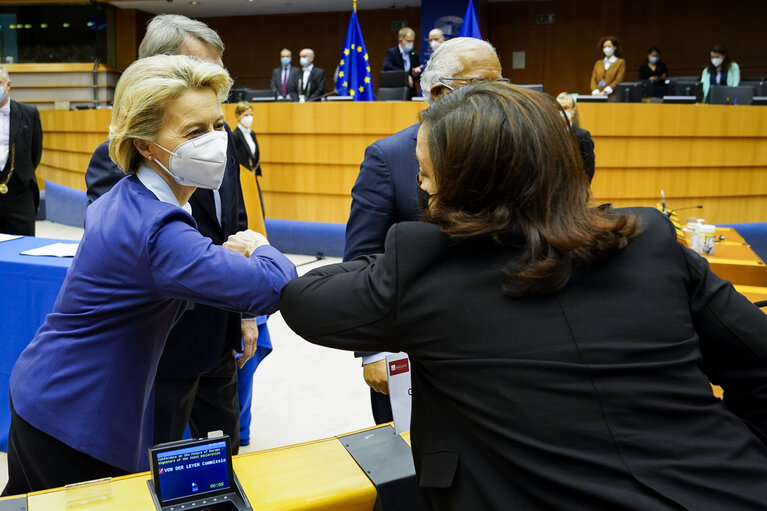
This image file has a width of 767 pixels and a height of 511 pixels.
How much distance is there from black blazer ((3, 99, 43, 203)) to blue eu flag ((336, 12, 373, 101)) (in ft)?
13.3

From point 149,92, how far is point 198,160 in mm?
157

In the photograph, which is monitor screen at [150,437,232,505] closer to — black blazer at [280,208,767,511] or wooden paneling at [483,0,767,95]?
black blazer at [280,208,767,511]

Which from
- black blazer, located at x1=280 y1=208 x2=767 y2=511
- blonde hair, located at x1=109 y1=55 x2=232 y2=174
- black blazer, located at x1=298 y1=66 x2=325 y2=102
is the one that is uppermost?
black blazer, located at x1=298 y1=66 x2=325 y2=102

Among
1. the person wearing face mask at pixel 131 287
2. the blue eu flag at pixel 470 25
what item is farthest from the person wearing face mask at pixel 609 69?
the person wearing face mask at pixel 131 287

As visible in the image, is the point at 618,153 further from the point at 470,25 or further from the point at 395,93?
the point at 395,93

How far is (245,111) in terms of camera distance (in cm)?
656

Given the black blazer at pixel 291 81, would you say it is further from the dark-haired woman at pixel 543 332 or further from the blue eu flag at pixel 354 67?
the dark-haired woman at pixel 543 332

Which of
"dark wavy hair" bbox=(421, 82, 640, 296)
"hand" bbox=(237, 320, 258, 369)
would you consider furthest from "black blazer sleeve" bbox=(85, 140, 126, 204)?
"dark wavy hair" bbox=(421, 82, 640, 296)

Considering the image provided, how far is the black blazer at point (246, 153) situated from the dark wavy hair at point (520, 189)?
558 cm

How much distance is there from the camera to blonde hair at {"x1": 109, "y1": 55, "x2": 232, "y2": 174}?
1.28 metres

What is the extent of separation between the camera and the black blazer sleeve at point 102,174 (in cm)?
195

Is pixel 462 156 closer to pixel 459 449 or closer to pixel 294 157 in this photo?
pixel 459 449

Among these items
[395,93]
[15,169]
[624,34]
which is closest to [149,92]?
[15,169]

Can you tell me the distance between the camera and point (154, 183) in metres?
1.34
